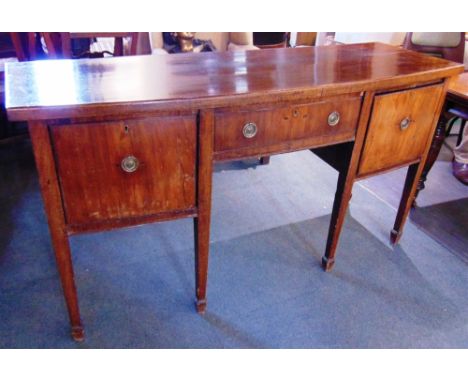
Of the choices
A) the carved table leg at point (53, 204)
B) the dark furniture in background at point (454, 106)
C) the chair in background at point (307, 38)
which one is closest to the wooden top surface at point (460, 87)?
the dark furniture in background at point (454, 106)

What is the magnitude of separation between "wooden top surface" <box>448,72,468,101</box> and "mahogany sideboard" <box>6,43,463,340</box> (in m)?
0.18

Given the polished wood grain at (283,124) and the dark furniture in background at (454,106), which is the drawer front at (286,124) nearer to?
the polished wood grain at (283,124)

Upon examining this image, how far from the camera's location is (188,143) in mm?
963

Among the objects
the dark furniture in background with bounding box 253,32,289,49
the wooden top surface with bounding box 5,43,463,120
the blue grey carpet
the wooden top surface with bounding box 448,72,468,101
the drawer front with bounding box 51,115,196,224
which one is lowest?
the blue grey carpet

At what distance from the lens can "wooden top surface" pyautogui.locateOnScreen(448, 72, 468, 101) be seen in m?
1.42

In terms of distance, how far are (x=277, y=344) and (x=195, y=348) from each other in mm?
252

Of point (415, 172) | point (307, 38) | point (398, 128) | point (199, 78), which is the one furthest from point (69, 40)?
point (307, 38)

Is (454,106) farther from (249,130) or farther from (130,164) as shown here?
(130,164)

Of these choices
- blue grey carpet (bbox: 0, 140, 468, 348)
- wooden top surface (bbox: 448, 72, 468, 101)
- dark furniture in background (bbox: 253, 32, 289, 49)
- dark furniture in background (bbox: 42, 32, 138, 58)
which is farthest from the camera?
dark furniture in background (bbox: 253, 32, 289, 49)

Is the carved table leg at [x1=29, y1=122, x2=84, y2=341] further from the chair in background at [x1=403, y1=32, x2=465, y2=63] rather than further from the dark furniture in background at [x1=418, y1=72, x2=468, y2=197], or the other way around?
the chair in background at [x1=403, y1=32, x2=465, y2=63]

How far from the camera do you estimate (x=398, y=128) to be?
49.5 inches

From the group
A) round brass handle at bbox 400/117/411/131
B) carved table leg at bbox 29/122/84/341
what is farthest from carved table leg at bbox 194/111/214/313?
round brass handle at bbox 400/117/411/131

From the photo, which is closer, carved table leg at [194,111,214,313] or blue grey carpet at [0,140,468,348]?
carved table leg at [194,111,214,313]

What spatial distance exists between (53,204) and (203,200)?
0.37 m
